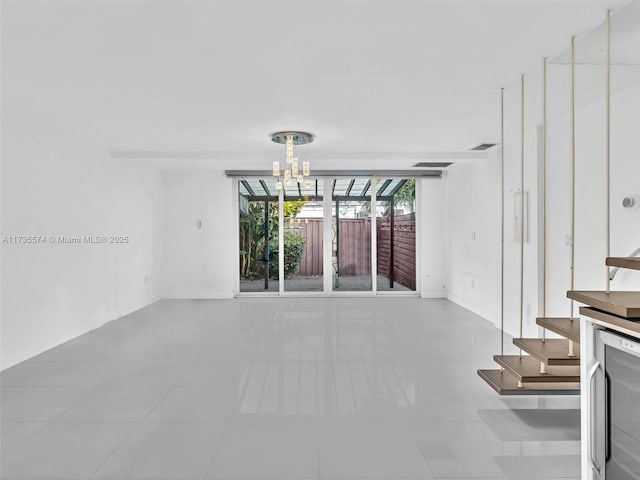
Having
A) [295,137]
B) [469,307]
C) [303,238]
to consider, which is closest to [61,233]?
[295,137]

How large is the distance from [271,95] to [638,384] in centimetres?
290

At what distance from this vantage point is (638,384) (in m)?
1.40

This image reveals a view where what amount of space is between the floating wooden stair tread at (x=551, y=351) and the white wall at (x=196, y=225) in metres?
5.69

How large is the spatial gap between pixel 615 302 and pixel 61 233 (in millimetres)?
4928

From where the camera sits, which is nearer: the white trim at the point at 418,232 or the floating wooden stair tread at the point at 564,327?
the floating wooden stair tread at the point at 564,327

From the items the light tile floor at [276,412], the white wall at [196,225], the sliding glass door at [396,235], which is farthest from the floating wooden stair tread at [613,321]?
the white wall at [196,225]

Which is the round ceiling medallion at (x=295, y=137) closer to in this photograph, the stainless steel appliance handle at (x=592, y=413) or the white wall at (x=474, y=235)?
the white wall at (x=474, y=235)

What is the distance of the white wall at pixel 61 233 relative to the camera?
3807mm

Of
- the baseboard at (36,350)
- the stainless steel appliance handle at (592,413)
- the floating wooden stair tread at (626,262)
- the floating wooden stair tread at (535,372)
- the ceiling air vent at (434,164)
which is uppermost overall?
the ceiling air vent at (434,164)

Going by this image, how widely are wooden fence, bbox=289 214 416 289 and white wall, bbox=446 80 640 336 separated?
5.16ft

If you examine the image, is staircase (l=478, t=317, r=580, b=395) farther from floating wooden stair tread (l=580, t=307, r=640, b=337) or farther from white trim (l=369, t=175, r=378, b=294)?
white trim (l=369, t=175, r=378, b=294)

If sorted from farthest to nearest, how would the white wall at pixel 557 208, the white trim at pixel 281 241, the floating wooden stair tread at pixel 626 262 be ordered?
the white trim at pixel 281 241 → the white wall at pixel 557 208 → the floating wooden stair tread at pixel 626 262

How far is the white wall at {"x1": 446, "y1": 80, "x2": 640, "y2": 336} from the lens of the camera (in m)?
3.21

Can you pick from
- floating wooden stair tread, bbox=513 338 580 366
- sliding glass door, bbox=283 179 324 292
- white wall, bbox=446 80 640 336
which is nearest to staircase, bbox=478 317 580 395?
floating wooden stair tread, bbox=513 338 580 366
